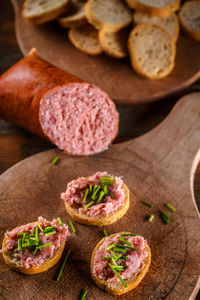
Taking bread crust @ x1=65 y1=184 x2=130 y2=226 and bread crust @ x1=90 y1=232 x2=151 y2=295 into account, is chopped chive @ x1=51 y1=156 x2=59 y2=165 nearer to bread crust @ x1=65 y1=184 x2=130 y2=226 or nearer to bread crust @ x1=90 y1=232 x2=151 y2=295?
bread crust @ x1=65 y1=184 x2=130 y2=226

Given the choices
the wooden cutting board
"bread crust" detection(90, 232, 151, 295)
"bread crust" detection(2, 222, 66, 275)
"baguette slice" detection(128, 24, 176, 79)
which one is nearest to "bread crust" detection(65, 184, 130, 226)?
"bread crust" detection(2, 222, 66, 275)

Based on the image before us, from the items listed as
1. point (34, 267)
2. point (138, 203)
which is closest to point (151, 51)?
point (138, 203)

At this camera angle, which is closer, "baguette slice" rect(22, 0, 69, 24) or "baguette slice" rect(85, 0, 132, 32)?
"baguette slice" rect(85, 0, 132, 32)

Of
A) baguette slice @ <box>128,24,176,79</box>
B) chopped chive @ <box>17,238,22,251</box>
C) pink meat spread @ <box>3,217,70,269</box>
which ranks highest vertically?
baguette slice @ <box>128,24,176,79</box>

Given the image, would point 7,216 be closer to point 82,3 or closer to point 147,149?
point 147,149

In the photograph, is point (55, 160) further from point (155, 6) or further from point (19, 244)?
point (155, 6)

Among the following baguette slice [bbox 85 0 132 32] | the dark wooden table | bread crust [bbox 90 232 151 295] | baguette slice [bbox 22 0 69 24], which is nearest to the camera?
bread crust [bbox 90 232 151 295]

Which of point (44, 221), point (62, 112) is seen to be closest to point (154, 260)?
point (44, 221)
